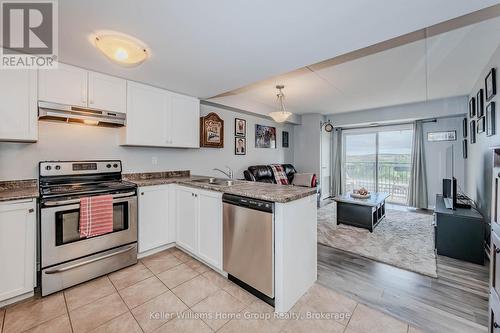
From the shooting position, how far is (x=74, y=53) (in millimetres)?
2107

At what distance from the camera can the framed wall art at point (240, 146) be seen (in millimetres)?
4754

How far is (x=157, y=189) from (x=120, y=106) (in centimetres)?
116

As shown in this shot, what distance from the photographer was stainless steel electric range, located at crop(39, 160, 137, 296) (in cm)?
199

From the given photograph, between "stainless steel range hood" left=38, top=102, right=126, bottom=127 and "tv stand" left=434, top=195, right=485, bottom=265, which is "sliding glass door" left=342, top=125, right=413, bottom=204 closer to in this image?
"tv stand" left=434, top=195, right=485, bottom=265

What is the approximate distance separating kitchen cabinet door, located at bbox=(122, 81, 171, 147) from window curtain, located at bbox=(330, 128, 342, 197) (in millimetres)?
5192

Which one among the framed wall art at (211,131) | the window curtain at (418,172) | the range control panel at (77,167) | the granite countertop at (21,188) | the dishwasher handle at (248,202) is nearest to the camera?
the dishwasher handle at (248,202)

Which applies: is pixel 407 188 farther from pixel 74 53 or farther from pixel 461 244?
pixel 74 53

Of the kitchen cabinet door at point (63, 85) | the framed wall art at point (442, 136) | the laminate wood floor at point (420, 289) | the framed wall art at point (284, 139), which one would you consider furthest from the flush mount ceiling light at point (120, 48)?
the framed wall art at point (442, 136)

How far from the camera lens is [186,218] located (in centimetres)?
275

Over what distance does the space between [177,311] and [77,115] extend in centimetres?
231

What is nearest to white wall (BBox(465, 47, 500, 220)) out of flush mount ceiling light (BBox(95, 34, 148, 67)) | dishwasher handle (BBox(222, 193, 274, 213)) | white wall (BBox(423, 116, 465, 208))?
white wall (BBox(423, 116, 465, 208))

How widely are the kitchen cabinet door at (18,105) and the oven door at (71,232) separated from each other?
762 mm

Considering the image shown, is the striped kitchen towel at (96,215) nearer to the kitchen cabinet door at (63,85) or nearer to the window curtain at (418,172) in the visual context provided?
the kitchen cabinet door at (63,85)

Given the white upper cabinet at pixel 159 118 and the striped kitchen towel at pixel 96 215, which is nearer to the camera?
the striped kitchen towel at pixel 96 215
